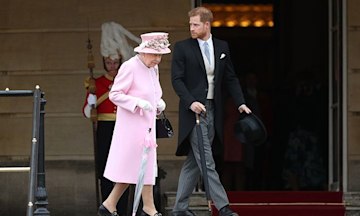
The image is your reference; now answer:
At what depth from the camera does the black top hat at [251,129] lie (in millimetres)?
11445

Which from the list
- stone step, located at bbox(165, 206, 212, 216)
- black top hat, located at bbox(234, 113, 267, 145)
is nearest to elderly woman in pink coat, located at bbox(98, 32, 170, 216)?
black top hat, located at bbox(234, 113, 267, 145)

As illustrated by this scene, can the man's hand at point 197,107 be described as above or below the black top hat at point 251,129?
above

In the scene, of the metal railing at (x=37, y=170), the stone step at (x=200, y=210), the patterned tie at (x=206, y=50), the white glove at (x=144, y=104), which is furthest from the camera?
the stone step at (x=200, y=210)

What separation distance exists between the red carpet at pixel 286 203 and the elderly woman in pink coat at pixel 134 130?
207 cm

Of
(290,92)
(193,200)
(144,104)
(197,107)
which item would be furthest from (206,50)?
(290,92)

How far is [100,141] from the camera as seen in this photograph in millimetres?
12789

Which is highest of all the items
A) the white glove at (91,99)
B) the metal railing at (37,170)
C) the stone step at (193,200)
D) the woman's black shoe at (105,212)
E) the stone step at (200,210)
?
the white glove at (91,99)

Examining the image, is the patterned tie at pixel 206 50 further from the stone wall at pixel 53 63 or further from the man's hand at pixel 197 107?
the stone wall at pixel 53 63

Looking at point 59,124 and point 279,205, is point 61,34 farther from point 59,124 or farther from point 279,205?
point 279,205

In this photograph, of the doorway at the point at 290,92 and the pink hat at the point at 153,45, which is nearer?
the pink hat at the point at 153,45

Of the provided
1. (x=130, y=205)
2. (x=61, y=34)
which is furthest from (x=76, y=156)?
(x=130, y=205)

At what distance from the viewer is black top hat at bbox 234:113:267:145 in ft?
37.6

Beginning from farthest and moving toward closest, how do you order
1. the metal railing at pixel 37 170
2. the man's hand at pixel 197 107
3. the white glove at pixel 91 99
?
1. the white glove at pixel 91 99
2. the man's hand at pixel 197 107
3. the metal railing at pixel 37 170

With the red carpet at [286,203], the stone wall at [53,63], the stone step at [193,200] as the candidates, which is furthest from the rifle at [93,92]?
the red carpet at [286,203]
